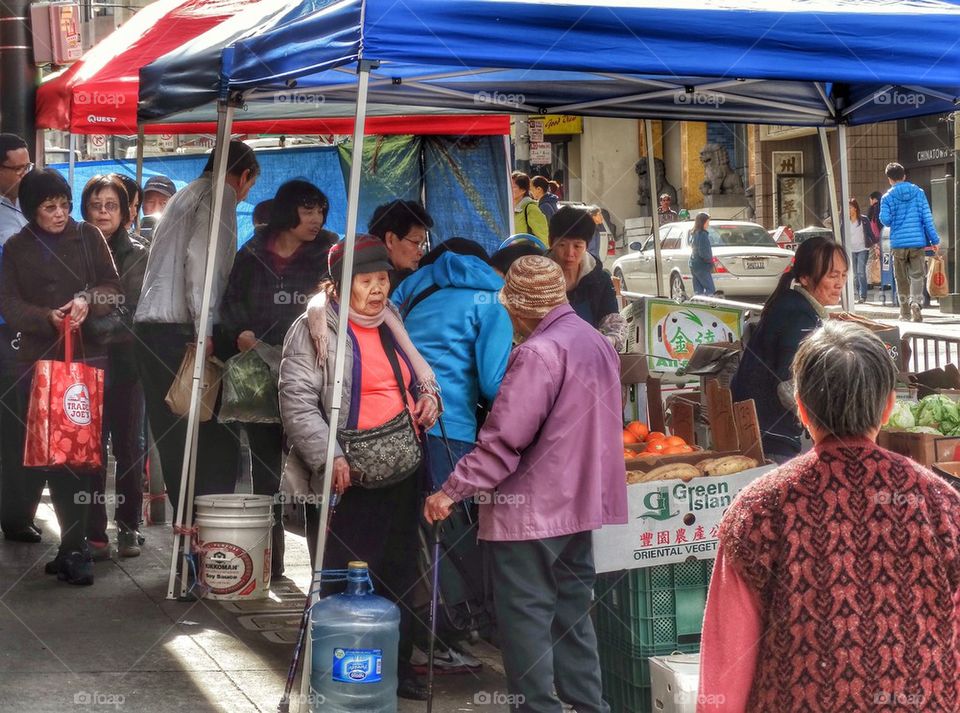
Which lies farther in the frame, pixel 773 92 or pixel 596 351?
pixel 773 92

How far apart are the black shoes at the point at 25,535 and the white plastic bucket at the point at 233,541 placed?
5.91ft

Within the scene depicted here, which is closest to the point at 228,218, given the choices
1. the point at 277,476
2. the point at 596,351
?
the point at 277,476

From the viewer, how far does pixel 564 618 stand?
189 inches

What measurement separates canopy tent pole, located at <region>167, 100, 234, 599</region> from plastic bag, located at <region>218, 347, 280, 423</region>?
0.51 ft

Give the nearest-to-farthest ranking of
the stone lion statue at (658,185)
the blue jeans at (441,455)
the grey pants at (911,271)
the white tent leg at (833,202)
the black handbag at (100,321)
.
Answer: the blue jeans at (441,455) → the black handbag at (100,321) → the white tent leg at (833,202) → the grey pants at (911,271) → the stone lion statue at (658,185)

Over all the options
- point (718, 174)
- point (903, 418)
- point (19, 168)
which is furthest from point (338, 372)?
point (718, 174)

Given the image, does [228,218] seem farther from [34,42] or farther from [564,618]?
[34,42]

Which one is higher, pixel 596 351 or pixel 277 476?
pixel 596 351

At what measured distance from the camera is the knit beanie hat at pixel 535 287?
476cm

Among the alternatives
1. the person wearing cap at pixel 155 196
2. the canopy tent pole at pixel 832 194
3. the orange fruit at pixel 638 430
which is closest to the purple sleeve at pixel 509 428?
the orange fruit at pixel 638 430

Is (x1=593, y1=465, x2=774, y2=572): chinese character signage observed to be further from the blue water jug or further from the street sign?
the street sign

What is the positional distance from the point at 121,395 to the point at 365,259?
9.91ft

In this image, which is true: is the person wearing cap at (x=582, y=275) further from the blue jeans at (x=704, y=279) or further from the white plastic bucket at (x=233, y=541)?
the blue jeans at (x=704, y=279)

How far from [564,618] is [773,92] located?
420 centimetres
